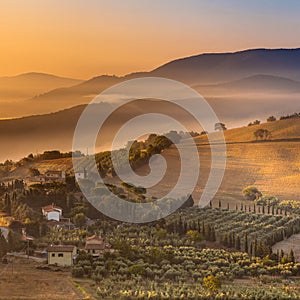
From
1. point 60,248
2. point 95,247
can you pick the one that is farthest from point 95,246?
point 60,248

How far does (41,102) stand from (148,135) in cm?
811

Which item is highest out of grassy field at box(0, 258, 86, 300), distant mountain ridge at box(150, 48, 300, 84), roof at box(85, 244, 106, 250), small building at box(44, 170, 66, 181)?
distant mountain ridge at box(150, 48, 300, 84)

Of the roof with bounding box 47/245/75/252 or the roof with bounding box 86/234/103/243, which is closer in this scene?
the roof with bounding box 47/245/75/252

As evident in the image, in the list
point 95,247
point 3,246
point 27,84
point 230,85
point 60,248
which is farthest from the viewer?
point 230,85

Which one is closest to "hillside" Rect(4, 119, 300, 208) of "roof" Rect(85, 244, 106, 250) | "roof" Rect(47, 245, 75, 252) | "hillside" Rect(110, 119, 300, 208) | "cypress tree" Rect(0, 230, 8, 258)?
"hillside" Rect(110, 119, 300, 208)

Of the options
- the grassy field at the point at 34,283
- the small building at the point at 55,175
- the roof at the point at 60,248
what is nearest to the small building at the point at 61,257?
the roof at the point at 60,248

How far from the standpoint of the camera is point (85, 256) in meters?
19.5

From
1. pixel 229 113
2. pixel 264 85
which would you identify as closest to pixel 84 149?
pixel 229 113

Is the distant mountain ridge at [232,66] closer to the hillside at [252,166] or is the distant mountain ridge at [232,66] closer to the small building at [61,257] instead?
the hillside at [252,166]

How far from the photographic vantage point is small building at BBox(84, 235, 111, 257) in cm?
1992

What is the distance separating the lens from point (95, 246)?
20141 mm

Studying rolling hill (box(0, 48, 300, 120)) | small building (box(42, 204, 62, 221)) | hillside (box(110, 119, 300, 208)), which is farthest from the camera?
rolling hill (box(0, 48, 300, 120))

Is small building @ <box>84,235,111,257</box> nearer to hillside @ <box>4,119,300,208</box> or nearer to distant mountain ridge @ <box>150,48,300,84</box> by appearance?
hillside @ <box>4,119,300,208</box>

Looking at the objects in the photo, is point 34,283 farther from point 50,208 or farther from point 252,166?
point 252,166
